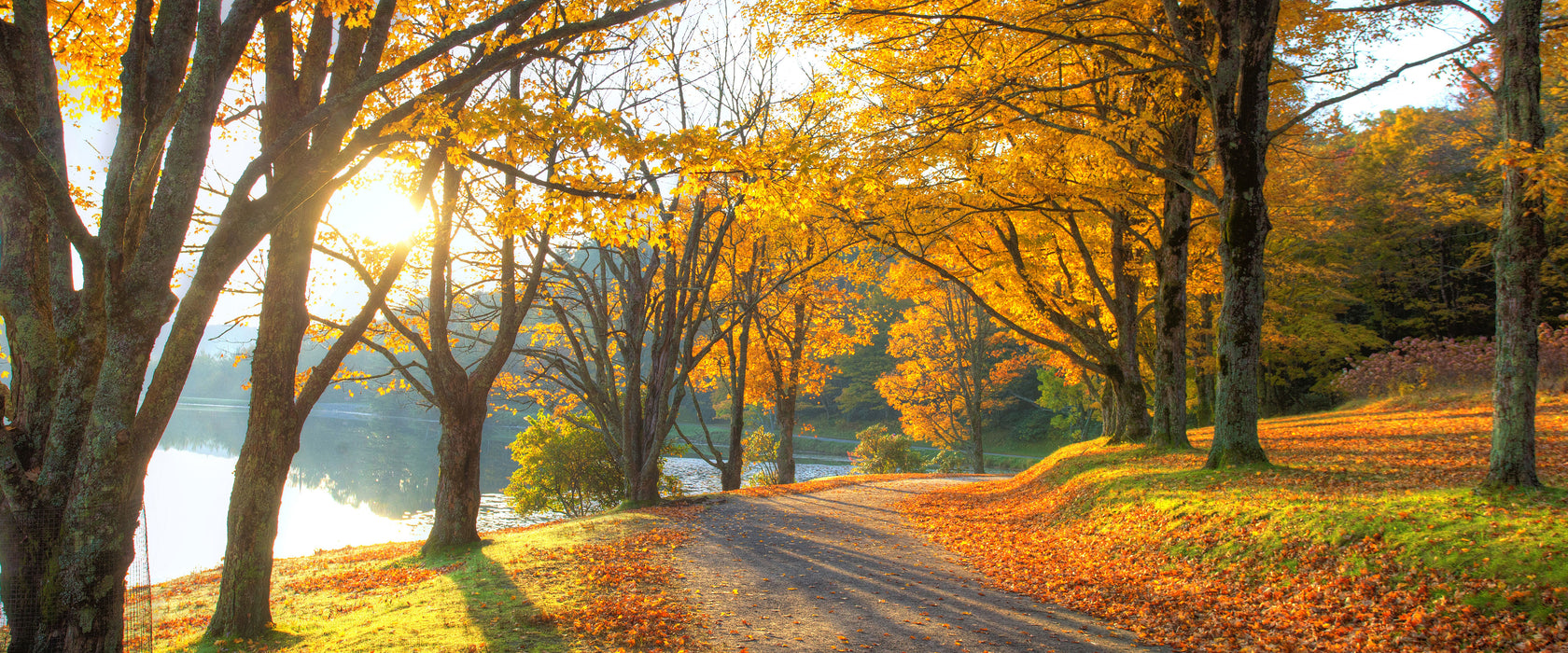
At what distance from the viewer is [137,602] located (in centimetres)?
459

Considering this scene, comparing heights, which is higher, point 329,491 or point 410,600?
point 410,600

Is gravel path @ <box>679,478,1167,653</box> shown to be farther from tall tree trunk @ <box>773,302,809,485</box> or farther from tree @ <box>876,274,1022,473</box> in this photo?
tree @ <box>876,274,1022,473</box>

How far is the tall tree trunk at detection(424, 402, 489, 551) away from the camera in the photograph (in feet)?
31.3

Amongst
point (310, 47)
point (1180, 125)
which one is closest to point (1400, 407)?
point (1180, 125)

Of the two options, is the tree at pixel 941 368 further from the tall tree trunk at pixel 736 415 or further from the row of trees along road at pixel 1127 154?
the tall tree trunk at pixel 736 415

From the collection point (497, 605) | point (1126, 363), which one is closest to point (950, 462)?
point (1126, 363)

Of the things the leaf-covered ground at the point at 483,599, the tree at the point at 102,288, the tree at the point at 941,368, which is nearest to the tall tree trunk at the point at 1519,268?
the leaf-covered ground at the point at 483,599

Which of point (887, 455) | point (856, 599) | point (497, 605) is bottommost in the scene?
point (887, 455)

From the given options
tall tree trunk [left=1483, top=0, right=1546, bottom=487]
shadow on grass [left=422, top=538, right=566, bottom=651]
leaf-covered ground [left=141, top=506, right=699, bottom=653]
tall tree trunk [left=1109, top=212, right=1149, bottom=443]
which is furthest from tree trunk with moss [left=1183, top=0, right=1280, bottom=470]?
shadow on grass [left=422, top=538, right=566, bottom=651]

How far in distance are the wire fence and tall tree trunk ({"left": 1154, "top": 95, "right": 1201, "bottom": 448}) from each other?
12.8m

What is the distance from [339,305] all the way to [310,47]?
6.58 m

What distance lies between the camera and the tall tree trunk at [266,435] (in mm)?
5840

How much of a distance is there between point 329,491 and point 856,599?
31.6 meters

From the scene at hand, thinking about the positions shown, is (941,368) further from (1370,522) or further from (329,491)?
(329,491)
